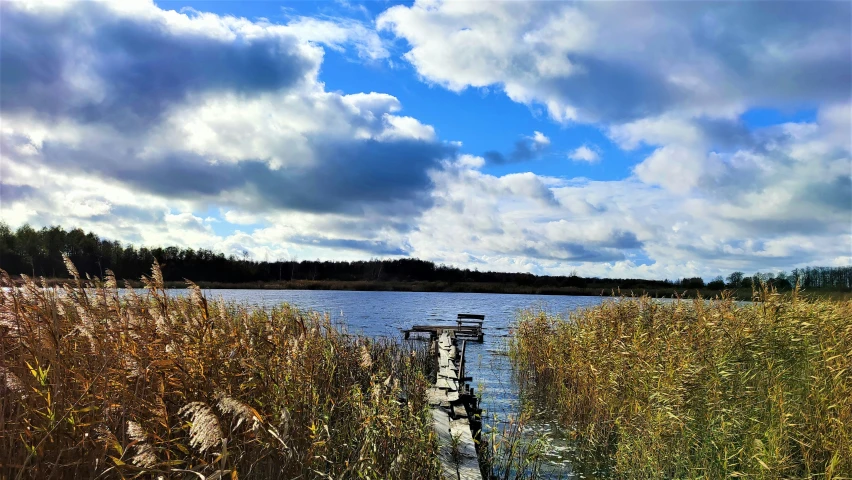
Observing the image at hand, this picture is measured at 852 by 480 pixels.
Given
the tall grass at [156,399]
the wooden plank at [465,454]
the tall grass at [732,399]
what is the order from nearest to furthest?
the tall grass at [156,399], the wooden plank at [465,454], the tall grass at [732,399]

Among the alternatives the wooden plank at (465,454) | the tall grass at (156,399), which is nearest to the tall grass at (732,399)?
the wooden plank at (465,454)

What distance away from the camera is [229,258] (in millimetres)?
100375

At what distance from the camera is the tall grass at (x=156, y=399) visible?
3.39m

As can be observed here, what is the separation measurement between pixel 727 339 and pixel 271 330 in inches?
257

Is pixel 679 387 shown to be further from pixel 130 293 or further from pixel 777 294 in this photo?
pixel 130 293

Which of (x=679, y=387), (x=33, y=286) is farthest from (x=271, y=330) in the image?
(x=679, y=387)

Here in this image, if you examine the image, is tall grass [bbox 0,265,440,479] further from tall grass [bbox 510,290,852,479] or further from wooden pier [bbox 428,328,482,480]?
tall grass [bbox 510,290,852,479]

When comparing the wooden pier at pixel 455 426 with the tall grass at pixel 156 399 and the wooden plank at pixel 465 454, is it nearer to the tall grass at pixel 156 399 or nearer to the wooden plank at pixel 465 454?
the wooden plank at pixel 465 454

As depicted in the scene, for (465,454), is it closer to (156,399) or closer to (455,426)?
(455,426)

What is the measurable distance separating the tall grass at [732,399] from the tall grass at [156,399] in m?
3.57

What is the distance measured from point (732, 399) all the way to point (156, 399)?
6957 millimetres

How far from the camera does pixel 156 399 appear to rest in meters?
3.56

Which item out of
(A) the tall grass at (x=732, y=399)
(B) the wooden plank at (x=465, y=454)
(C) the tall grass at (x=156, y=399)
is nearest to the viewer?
(C) the tall grass at (x=156, y=399)

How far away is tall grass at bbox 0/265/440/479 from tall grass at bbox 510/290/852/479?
140 inches
